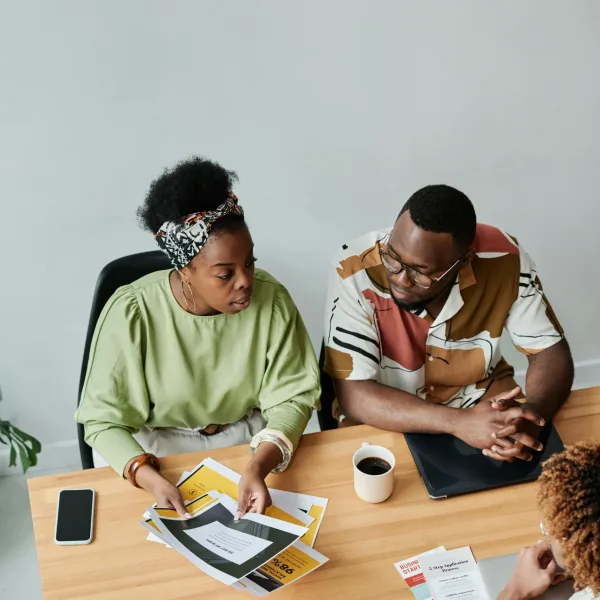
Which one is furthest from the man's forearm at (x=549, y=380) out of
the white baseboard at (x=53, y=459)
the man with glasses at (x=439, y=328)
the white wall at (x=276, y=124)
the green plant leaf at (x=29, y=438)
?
the white baseboard at (x=53, y=459)

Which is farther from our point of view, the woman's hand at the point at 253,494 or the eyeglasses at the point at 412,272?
the eyeglasses at the point at 412,272

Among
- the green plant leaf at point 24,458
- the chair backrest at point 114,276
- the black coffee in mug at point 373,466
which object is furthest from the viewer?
the green plant leaf at point 24,458

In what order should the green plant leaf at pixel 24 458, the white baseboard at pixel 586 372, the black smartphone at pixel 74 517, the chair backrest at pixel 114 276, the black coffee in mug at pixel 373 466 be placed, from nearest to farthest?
the black smartphone at pixel 74 517 < the black coffee in mug at pixel 373 466 < the chair backrest at pixel 114 276 < the green plant leaf at pixel 24 458 < the white baseboard at pixel 586 372

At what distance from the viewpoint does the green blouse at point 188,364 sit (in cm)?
180

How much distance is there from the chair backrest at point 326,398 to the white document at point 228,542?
644 millimetres

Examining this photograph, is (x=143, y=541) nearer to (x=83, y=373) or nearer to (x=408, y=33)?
(x=83, y=373)

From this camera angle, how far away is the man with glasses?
1774mm

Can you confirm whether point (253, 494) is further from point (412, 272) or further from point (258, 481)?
point (412, 272)

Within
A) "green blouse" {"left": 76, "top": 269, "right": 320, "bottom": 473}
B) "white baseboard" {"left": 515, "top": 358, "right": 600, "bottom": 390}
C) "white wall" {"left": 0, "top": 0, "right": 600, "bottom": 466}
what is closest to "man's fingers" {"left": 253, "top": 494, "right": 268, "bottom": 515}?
"green blouse" {"left": 76, "top": 269, "right": 320, "bottom": 473}

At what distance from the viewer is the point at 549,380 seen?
1.90 meters

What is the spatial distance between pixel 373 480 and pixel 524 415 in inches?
16.3

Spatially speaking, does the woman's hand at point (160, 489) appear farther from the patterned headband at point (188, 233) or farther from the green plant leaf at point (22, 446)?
the green plant leaf at point (22, 446)

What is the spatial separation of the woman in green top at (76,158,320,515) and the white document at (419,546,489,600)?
0.40m

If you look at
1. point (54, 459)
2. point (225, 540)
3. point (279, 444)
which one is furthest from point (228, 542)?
point (54, 459)
